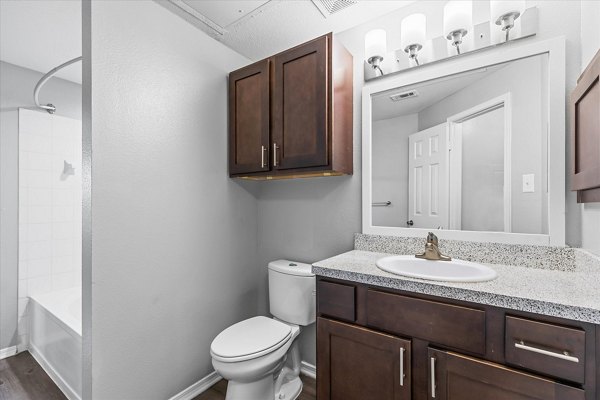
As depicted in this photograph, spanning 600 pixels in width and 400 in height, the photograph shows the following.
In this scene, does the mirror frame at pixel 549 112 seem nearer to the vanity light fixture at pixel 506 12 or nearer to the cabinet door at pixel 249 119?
the vanity light fixture at pixel 506 12

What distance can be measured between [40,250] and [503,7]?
11.8 ft

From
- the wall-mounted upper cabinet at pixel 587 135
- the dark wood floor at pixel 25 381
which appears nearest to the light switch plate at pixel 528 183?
the wall-mounted upper cabinet at pixel 587 135

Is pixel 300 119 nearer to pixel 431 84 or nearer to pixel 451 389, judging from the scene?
pixel 431 84

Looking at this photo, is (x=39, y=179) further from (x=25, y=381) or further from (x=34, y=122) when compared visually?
(x=25, y=381)

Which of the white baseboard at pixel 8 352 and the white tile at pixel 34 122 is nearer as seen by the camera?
the white baseboard at pixel 8 352

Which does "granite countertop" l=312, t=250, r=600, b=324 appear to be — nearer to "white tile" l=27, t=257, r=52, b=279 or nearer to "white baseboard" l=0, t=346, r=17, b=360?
"white tile" l=27, t=257, r=52, b=279

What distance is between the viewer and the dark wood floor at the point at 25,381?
1.72m

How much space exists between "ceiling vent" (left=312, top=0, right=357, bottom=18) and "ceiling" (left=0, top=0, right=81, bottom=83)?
1413 mm

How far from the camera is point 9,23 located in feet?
5.71

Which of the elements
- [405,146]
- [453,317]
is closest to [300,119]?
[405,146]

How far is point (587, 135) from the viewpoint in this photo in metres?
0.97

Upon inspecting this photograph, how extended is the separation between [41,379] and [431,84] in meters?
3.19

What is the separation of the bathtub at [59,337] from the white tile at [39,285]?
0.21 feet

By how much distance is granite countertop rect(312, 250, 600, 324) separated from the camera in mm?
792
